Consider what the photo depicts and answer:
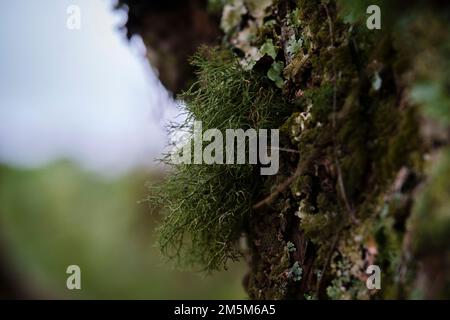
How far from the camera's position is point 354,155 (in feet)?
3.49

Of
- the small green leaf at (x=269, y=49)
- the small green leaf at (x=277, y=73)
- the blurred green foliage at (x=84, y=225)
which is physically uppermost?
the small green leaf at (x=269, y=49)

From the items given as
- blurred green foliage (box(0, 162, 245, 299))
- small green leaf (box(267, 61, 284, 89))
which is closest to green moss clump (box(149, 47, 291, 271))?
small green leaf (box(267, 61, 284, 89))

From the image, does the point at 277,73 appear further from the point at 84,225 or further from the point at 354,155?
the point at 84,225

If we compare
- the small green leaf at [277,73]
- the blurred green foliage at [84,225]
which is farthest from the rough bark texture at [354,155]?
the blurred green foliage at [84,225]

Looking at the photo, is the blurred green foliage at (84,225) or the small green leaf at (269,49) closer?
the small green leaf at (269,49)

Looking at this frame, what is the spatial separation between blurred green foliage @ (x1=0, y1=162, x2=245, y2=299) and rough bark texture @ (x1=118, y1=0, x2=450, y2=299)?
3.76ft

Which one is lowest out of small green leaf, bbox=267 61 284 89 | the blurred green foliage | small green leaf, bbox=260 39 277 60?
the blurred green foliage

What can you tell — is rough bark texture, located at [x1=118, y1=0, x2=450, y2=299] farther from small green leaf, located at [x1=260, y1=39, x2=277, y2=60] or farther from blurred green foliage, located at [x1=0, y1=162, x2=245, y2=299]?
blurred green foliage, located at [x1=0, y1=162, x2=245, y2=299]

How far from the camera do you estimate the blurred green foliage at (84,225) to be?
2.49 meters

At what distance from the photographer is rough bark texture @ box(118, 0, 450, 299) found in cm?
84

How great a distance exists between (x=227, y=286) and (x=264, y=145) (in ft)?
5.23

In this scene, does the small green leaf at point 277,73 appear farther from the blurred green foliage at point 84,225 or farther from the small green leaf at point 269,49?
the blurred green foliage at point 84,225

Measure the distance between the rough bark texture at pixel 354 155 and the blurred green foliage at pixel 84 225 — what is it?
3.76 feet

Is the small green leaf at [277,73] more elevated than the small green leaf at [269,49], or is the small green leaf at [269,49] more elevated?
the small green leaf at [269,49]
